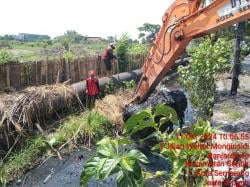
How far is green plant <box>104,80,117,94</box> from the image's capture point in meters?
11.9

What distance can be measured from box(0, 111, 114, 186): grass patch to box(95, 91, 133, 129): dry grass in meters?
0.20

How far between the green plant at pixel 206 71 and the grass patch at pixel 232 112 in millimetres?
364

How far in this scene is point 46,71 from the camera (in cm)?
1153

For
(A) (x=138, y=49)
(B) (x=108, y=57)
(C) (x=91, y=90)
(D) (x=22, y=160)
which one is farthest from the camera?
(A) (x=138, y=49)

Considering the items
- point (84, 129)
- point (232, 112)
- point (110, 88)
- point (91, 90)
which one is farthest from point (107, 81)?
point (232, 112)

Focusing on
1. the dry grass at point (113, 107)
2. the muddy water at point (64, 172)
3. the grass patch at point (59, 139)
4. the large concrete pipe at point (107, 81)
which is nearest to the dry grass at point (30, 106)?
the large concrete pipe at point (107, 81)

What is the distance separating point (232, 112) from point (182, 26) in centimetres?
194

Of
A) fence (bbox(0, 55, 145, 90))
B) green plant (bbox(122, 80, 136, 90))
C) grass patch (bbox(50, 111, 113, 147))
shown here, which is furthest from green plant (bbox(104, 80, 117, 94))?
grass patch (bbox(50, 111, 113, 147))

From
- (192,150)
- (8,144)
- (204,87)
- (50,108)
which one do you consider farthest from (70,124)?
(192,150)

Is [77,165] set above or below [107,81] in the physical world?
below

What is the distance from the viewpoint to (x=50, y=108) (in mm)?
9398

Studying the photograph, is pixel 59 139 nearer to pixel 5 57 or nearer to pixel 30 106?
pixel 30 106

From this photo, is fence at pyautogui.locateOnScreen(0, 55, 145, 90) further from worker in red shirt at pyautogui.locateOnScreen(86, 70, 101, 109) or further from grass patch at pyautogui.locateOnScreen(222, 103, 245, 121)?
grass patch at pyautogui.locateOnScreen(222, 103, 245, 121)

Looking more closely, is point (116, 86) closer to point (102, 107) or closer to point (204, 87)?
point (102, 107)
